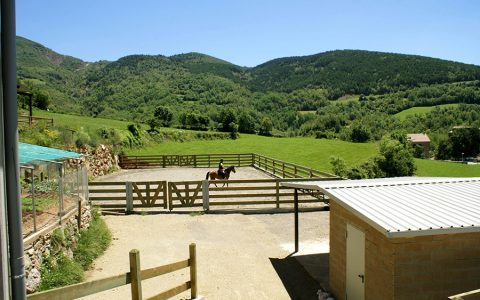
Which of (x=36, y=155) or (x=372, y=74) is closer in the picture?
(x=36, y=155)

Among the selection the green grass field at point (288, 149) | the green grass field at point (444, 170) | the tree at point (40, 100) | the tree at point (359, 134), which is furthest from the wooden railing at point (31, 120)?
the tree at point (359, 134)

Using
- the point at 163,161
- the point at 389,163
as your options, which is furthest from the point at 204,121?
the point at 163,161

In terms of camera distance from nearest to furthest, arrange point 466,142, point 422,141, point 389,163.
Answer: point 389,163 < point 466,142 < point 422,141

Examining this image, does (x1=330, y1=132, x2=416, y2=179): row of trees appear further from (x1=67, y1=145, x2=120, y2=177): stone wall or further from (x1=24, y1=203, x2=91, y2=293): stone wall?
(x1=24, y1=203, x2=91, y2=293): stone wall

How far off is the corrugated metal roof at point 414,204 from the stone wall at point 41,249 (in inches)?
231

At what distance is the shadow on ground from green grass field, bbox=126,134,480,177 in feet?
115

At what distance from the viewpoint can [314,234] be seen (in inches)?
500

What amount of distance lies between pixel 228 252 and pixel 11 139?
8.73 metres

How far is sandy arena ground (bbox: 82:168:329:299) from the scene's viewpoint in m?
8.55

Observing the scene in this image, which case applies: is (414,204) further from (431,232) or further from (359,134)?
(359,134)

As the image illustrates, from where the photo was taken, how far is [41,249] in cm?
787

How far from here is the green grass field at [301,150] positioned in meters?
50.1

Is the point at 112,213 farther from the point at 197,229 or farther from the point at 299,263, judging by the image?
the point at 299,263

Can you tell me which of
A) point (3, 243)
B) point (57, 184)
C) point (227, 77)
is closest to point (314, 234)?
point (57, 184)
